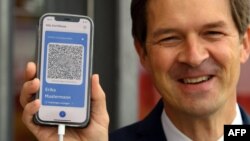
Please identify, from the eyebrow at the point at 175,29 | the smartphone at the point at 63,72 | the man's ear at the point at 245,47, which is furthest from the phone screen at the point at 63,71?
the man's ear at the point at 245,47

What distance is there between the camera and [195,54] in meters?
2.34

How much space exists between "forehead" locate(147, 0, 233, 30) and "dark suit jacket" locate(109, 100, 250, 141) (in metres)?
0.37

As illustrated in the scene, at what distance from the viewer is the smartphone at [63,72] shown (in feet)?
7.66

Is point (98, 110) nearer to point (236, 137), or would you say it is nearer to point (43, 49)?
point (43, 49)

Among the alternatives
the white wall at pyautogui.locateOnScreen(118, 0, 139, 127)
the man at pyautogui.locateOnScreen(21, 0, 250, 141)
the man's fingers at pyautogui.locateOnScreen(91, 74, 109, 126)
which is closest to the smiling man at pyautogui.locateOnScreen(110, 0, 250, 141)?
the man at pyautogui.locateOnScreen(21, 0, 250, 141)

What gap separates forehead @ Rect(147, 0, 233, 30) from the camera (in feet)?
7.81

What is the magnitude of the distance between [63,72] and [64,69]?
0.04ft

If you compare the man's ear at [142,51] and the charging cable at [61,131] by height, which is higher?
the man's ear at [142,51]

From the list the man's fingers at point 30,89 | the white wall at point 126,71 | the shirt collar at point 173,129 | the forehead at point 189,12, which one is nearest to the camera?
the man's fingers at point 30,89

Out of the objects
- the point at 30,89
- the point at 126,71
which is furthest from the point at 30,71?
the point at 126,71

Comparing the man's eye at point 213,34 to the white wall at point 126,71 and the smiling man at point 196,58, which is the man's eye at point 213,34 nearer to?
the smiling man at point 196,58

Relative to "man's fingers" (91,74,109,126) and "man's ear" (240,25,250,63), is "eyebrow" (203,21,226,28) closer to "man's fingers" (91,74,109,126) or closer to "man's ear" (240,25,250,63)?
"man's ear" (240,25,250,63)

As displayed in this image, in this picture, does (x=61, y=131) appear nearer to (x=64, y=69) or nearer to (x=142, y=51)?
(x=64, y=69)

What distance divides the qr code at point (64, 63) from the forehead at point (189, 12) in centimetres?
31
